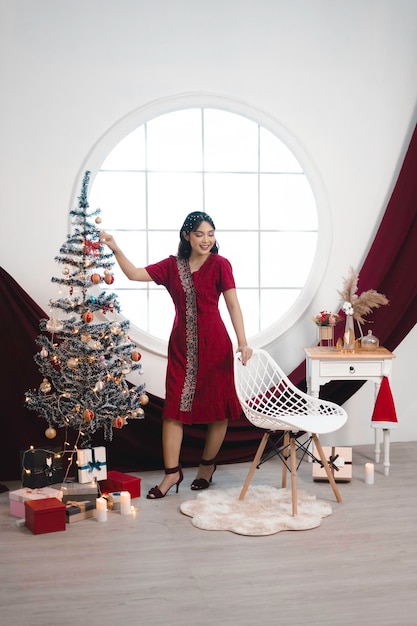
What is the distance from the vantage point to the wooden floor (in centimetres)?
262

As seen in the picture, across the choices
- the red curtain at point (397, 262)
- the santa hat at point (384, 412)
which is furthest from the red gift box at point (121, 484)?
the red curtain at point (397, 262)

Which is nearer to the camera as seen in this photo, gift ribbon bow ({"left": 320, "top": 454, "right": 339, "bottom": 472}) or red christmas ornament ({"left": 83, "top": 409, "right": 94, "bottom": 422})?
red christmas ornament ({"left": 83, "top": 409, "right": 94, "bottom": 422})

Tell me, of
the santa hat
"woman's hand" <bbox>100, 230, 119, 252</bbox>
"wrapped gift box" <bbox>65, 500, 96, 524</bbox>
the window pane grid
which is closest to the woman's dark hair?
"woman's hand" <bbox>100, 230, 119, 252</bbox>

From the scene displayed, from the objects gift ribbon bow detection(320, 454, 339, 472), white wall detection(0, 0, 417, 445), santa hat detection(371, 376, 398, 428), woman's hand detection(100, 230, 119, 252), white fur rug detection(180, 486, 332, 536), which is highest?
white wall detection(0, 0, 417, 445)

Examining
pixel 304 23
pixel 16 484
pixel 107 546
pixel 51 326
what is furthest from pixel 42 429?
pixel 304 23

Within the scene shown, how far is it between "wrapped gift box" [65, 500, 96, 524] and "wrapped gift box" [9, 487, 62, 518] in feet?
0.31

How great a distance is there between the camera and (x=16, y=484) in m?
4.26

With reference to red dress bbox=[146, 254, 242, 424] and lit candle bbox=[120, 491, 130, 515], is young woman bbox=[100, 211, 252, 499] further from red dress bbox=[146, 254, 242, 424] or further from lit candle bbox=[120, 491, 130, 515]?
lit candle bbox=[120, 491, 130, 515]

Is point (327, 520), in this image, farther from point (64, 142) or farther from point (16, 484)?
point (64, 142)

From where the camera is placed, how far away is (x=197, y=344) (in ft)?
13.2

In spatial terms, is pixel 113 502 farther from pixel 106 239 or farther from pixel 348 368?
pixel 348 368

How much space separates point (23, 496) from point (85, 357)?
28.4 inches

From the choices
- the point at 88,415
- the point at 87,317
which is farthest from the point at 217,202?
the point at 88,415

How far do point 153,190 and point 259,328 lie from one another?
111cm
